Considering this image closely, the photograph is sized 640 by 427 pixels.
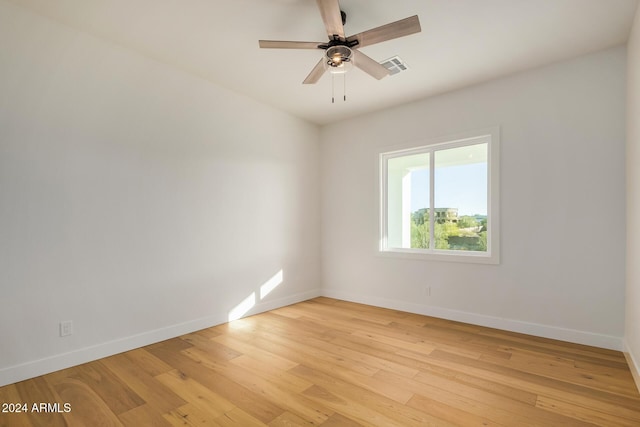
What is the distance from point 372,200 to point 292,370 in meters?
2.73

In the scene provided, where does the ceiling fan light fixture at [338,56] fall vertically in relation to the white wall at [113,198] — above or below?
above

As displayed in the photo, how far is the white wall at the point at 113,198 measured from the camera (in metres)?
2.38

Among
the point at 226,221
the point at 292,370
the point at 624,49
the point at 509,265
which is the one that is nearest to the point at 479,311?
the point at 509,265

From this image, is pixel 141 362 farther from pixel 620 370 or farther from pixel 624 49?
pixel 624 49

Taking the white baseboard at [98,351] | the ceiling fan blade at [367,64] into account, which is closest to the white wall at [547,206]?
the ceiling fan blade at [367,64]

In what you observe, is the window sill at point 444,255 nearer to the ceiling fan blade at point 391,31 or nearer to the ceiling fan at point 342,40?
the ceiling fan at point 342,40

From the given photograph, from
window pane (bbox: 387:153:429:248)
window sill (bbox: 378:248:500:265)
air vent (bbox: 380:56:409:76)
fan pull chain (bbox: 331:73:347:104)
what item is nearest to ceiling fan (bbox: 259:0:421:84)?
air vent (bbox: 380:56:409:76)

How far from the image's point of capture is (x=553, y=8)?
2.37 meters

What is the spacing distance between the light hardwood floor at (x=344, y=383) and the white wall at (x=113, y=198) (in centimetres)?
44

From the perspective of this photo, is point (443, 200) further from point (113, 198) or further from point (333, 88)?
point (113, 198)

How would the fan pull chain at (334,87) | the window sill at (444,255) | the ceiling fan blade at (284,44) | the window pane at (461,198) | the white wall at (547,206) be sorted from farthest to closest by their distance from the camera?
the window pane at (461,198) < the window sill at (444,255) < the fan pull chain at (334,87) < the white wall at (547,206) < the ceiling fan blade at (284,44)

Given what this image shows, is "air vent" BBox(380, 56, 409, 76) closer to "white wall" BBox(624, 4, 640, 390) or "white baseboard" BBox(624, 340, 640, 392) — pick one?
"white wall" BBox(624, 4, 640, 390)

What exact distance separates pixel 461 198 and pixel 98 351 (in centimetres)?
410

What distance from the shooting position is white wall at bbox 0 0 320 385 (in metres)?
2.38
